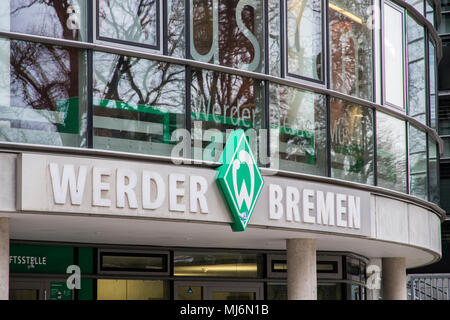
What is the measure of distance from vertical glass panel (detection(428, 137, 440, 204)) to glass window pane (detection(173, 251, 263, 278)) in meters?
4.58

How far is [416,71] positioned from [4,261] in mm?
10979

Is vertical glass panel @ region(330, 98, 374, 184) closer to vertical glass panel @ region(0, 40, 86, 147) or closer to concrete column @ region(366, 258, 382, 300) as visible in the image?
vertical glass panel @ region(0, 40, 86, 147)

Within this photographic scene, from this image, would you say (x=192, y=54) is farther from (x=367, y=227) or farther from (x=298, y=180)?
(x=367, y=227)

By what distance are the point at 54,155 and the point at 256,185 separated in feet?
11.3

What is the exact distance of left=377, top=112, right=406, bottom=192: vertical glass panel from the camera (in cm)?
1745

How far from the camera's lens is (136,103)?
13312mm

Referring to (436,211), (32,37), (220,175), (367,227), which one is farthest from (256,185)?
(436,211)

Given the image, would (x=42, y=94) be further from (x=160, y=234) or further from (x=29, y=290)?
(x=29, y=290)

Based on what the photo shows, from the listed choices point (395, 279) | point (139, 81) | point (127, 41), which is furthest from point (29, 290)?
point (395, 279)

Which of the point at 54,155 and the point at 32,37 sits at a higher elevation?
the point at 32,37

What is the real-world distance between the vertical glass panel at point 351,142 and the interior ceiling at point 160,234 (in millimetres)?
1227

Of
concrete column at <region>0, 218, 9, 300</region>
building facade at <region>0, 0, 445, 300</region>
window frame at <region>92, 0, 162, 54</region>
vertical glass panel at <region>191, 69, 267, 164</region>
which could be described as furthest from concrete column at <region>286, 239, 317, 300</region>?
concrete column at <region>0, 218, 9, 300</region>

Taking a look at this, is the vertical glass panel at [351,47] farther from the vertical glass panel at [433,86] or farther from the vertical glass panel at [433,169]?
the vertical glass panel at [433,86]

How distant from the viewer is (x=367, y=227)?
635 inches
